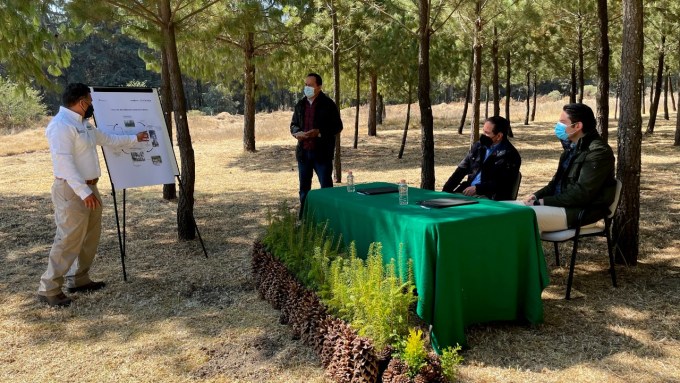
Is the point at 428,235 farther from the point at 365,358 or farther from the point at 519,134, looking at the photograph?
the point at 519,134

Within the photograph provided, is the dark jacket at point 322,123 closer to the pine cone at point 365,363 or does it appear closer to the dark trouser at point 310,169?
the dark trouser at point 310,169

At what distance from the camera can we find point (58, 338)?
4.09 m

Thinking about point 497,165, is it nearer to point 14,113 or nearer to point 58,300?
point 58,300

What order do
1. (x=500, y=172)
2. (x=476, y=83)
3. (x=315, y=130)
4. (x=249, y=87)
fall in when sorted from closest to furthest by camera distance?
(x=500, y=172) → (x=315, y=130) → (x=476, y=83) → (x=249, y=87)

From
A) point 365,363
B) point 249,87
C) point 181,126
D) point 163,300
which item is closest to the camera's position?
point 365,363

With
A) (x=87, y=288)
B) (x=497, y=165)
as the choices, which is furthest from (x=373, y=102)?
(x=87, y=288)

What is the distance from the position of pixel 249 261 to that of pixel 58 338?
7.01 ft

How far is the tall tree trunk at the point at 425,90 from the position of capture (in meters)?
7.90

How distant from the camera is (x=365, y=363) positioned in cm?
305

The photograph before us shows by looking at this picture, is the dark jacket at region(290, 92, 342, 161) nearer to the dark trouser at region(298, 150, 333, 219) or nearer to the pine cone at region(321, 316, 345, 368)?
the dark trouser at region(298, 150, 333, 219)

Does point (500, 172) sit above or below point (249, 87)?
below

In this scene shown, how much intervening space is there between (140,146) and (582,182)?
4.12m

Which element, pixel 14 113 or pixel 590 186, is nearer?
pixel 590 186

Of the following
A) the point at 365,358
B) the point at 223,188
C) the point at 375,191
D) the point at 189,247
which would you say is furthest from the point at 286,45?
the point at 365,358
